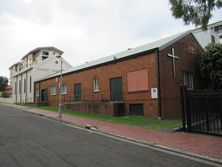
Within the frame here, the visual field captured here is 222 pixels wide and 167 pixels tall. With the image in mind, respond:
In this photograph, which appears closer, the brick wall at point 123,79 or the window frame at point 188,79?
the brick wall at point 123,79

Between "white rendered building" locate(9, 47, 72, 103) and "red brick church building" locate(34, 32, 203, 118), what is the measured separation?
1477 centimetres

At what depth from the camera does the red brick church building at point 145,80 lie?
59.8 ft

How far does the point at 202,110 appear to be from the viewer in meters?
11.7

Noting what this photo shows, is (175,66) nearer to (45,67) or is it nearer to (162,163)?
(162,163)

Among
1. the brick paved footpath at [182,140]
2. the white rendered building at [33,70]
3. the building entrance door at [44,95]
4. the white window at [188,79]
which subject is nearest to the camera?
the brick paved footpath at [182,140]

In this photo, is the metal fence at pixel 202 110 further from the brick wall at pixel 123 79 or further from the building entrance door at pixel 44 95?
the building entrance door at pixel 44 95

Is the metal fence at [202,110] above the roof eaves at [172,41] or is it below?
below

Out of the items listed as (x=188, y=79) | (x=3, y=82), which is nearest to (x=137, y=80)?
(x=188, y=79)

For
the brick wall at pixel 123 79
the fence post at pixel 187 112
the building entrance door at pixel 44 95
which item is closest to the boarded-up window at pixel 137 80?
the brick wall at pixel 123 79

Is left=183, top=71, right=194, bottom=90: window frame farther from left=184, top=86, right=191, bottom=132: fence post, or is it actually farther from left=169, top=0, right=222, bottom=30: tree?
left=169, top=0, right=222, bottom=30: tree

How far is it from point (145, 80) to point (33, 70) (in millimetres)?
29246

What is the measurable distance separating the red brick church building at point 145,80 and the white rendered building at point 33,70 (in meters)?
14.8

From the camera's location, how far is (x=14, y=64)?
7594cm

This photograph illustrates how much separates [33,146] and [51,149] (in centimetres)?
90
